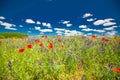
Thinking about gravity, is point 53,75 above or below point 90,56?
below

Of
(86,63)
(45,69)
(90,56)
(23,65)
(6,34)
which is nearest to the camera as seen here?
(45,69)

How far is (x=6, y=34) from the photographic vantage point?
2270cm

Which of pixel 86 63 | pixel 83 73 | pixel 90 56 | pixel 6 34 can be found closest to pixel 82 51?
pixel 90 56

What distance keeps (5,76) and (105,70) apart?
8.70 feet

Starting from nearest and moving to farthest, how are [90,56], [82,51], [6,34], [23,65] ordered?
1. [23,65]
2. [90,56]
3. [82,51]
4. [6,34]

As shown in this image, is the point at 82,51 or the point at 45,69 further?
the point at 82,51

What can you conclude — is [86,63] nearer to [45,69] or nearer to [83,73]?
[83,73]

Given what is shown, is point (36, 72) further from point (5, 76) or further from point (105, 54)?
point (105, 54)

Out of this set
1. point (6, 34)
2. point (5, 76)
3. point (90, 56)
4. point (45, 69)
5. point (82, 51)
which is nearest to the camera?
point (5, 76)

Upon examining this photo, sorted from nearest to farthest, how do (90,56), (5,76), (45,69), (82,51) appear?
(5,76) < (45,69) < (90,56) < (82,51)

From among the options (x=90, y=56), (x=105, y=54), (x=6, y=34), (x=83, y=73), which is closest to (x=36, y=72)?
(x=83, y=73)

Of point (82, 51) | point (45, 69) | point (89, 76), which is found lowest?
point (89, 76)

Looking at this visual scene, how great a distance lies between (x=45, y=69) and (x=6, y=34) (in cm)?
2024

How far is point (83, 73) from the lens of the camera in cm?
420
